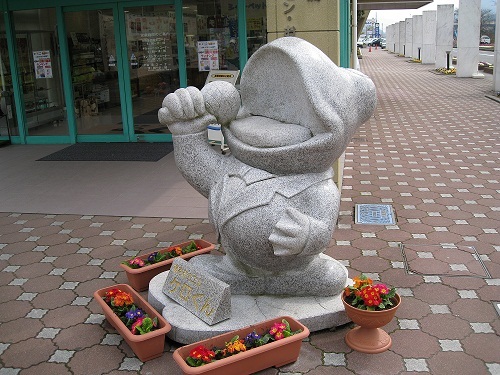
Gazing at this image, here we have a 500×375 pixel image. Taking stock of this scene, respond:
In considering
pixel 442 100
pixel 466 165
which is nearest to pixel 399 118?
pixel 442 100

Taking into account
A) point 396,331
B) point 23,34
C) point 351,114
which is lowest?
point 396,331

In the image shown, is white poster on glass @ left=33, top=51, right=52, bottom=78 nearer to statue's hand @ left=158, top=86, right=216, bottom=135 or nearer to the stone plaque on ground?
statue's hand @ left=158, top=86, right=216, bottom=135

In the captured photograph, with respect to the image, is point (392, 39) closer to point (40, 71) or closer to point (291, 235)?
point (40, 71)

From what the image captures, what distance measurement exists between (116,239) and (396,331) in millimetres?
3121

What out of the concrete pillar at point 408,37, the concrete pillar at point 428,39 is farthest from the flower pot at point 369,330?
the concrete pillar at point 408,37

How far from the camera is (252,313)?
3.92 meters

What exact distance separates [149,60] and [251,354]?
7.74m

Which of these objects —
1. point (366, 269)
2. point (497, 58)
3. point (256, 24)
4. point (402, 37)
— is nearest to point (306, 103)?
point (366, 269)

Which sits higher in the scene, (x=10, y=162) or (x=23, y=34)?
(x=23, y=34)

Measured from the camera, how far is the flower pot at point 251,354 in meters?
3.24

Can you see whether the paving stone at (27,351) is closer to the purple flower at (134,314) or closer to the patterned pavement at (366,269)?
the patterned pavement at (366,269)

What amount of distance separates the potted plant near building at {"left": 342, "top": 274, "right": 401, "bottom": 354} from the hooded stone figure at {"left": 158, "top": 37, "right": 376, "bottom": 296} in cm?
37

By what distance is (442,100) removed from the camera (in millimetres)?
16000

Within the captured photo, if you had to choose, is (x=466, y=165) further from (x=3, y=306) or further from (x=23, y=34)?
(x=23, y=34)
